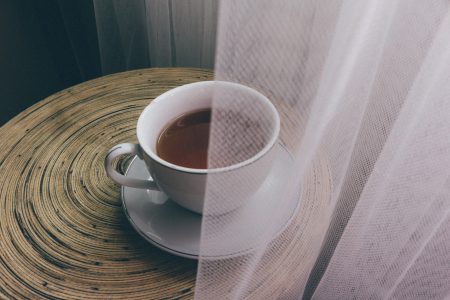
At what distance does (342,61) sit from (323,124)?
50 millimetres

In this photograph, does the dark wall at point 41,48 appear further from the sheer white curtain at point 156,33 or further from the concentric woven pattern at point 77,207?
the concentric woven pattern at point 77,207

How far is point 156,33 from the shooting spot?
31.7 inches

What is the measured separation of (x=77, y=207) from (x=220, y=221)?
167 millimetres

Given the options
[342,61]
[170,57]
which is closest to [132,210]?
[342,61]

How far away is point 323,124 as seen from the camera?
343 millimetres

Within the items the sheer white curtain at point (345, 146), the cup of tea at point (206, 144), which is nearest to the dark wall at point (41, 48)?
the cup of tea at point (206, 144)

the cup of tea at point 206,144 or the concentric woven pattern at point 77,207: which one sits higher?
the cup of tea at point 206,144

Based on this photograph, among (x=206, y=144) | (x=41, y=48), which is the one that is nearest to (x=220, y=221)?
(x=206, y=144)

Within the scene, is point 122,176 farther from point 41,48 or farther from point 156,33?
point 41,48

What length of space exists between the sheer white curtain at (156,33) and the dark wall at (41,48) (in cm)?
15

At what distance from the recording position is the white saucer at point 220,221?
15.9 inches

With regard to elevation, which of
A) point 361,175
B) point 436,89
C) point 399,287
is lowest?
point 399,287

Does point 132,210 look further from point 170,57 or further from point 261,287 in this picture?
point 170,57

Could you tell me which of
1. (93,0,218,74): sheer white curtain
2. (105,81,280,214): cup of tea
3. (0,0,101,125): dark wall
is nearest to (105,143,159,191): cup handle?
(105,81,280,214): cup of tea
